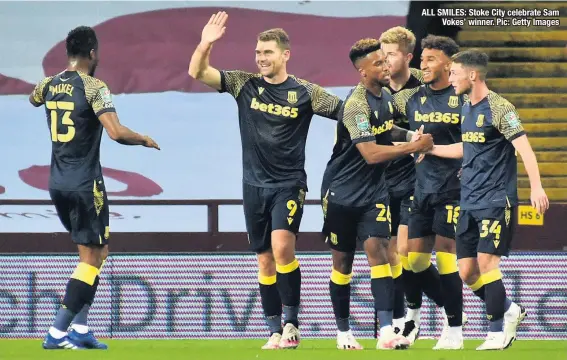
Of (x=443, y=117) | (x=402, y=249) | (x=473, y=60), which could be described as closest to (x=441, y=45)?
(x=443, y=117)

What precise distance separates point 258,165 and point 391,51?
1.41 metres

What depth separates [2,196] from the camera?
15297 millimetres

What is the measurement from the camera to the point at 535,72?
51.2 ft

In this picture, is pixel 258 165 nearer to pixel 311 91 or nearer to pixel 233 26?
pixel 311 91

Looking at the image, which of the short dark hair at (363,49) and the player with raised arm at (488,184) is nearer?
the player with raised arm at (488,184)

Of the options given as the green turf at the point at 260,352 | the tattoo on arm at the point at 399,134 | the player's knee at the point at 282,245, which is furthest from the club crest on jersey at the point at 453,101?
the green turf at the point at 260,352

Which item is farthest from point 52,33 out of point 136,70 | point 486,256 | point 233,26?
point 486,256

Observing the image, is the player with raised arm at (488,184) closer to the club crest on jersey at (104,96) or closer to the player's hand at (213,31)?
the player's hand at (213,31)

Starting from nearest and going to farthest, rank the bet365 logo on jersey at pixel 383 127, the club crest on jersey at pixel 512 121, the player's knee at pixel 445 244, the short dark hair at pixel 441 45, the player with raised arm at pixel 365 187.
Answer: the club crest on jersey at pixel 512 121, the player with raised arm at pixel 365 187, the bet365 logo on jersey at pixel 383 127, the player's knee at pixel 445 244, the short dark hair at pixel 441 45

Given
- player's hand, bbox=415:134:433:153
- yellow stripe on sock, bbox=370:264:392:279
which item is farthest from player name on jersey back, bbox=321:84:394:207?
yellow stripe on sock, bbox=370:264:392:279

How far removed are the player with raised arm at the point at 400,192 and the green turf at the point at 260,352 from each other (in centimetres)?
35

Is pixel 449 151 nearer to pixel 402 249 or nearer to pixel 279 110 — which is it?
pixel 402 249

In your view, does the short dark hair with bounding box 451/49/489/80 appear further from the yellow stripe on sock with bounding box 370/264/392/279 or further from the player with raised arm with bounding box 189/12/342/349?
the yellow stripe on sock with bounding box 370/264/392/279

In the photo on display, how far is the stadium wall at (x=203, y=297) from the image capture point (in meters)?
12.3
